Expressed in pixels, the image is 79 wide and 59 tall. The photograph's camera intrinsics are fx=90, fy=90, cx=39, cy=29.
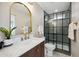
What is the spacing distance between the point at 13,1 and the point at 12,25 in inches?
20.1

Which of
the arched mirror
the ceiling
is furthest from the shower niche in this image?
the arched mirror

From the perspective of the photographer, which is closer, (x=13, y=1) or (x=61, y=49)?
(x=13, y=1)

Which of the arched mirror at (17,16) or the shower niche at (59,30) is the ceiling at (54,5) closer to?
the shower niche at (59,30)

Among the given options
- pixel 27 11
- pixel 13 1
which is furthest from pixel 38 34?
pixel 13 1

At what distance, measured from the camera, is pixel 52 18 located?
14.7ft

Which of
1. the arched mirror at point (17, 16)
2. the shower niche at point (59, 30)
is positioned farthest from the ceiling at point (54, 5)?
the arched mirror at point (17, 16)

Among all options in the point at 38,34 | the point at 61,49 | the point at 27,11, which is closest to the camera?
the point at 27,11

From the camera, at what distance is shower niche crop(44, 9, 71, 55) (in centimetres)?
395

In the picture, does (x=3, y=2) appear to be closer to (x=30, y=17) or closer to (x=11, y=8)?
(x=11, y=8)

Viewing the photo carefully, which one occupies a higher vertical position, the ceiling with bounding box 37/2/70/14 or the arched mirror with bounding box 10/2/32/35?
the ceiling with bounding box 37/2/70/14

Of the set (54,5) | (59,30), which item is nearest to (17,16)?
(54,5)

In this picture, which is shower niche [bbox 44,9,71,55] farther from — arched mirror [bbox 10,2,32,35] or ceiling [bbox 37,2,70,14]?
arched mirror [bbox 10,2,32,35]

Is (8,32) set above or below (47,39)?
above

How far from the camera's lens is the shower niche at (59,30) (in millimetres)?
3950
